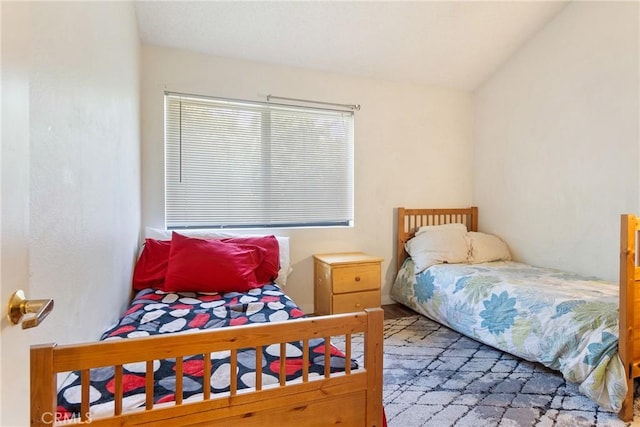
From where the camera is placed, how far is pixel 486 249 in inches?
127

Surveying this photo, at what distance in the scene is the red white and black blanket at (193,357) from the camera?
1024 mm

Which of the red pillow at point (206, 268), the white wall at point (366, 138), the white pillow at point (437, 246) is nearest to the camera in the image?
the red pillow at point (206, 268)

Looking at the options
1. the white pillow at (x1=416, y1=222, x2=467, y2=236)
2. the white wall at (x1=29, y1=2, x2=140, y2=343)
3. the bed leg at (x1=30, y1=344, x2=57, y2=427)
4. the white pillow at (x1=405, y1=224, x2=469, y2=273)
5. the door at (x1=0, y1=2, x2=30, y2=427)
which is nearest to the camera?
the door at (x1=0, y1=2, x2=30, y2=427)

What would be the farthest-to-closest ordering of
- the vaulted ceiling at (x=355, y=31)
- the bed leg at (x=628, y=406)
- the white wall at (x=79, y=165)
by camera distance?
the vaulted ceiling at (x=355, y=31), the bed leg at (x=628, y=406), the white wall at (x=79, y=165)

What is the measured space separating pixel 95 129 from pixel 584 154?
132 inches

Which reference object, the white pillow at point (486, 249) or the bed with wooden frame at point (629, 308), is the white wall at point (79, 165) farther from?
the white pillow at point (486, 249)

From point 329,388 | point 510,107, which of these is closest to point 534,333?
point 329,388

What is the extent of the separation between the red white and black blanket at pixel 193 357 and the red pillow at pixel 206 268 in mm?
61

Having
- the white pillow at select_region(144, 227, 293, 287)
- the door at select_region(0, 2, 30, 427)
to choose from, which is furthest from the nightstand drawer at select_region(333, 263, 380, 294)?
the door at select_region(0, 2, 30, 427)

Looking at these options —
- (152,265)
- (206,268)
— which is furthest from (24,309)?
(152,265)

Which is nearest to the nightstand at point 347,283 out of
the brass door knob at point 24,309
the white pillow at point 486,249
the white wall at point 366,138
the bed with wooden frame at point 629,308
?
the white wall at point 366,138

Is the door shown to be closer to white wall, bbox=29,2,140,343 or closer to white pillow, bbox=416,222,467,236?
white wall, bbox=29,2,140,343

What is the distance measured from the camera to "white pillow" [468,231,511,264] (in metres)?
3.18

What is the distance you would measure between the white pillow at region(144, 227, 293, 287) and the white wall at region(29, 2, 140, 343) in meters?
0.49
